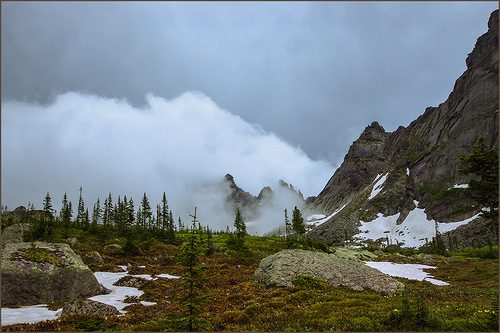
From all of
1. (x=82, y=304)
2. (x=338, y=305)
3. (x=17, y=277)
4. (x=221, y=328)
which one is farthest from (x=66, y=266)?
(x=338, y=305)

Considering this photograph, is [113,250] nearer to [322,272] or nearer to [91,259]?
[91,259]

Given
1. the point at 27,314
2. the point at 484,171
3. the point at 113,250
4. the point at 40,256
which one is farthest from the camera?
the point at 113,250

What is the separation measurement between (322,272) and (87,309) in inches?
639

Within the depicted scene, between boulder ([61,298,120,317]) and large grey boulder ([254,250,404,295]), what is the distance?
1132 centimetres

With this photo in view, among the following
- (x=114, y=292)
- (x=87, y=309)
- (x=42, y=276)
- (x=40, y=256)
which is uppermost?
(x=40, y=256)

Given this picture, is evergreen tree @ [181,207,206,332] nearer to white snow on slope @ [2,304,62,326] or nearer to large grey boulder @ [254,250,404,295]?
white snow on slope @ [2,304,62,326]

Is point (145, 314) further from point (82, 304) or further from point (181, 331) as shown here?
point (181, 331)

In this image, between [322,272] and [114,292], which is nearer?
[114,292]

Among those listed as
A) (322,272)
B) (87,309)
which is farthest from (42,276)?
(322,272)

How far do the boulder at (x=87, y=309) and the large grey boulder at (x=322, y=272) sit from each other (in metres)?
11.3

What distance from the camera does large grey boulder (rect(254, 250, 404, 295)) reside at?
25.7m

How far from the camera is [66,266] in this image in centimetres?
2330

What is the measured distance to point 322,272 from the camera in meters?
27.2

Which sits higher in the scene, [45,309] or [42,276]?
[42,276]
